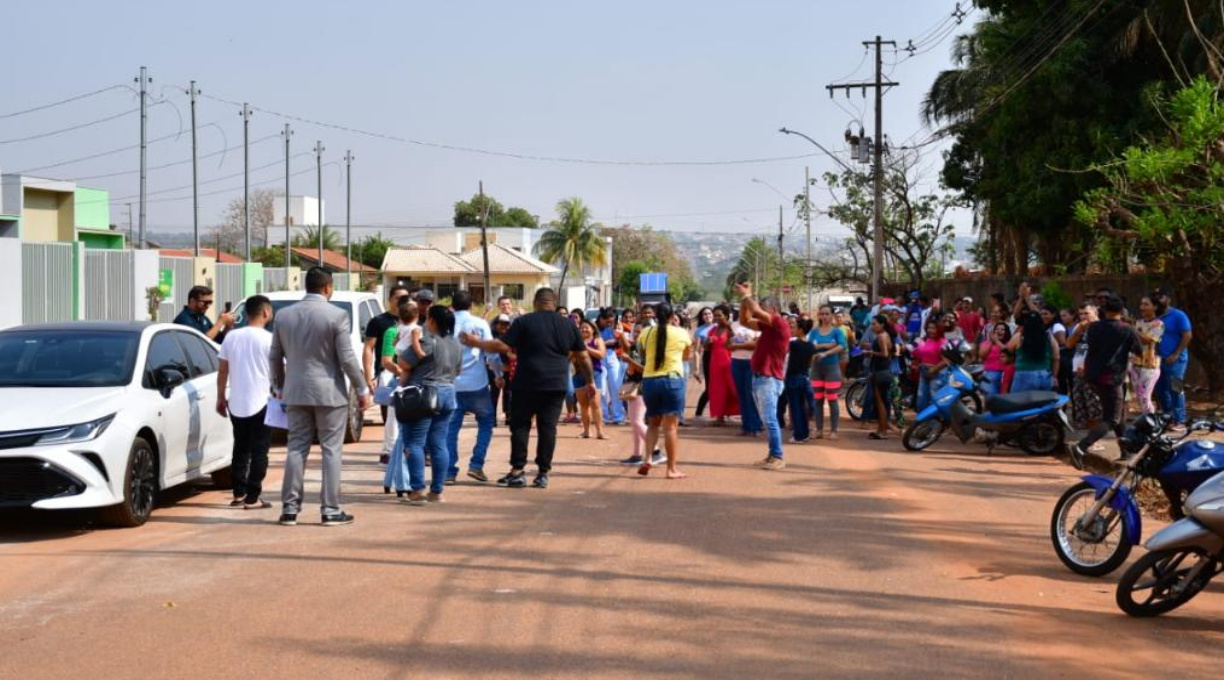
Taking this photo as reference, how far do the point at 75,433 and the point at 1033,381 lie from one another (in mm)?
11619

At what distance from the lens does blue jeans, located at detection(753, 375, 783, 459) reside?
1439 centimetres

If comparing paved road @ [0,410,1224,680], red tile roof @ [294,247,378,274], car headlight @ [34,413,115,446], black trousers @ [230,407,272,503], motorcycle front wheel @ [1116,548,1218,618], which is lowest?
paved road @ [0,410,1224,680]

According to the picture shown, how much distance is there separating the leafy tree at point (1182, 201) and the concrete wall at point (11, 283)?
77.0 ft

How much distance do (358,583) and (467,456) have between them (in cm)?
744

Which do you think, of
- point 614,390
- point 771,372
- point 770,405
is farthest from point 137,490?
point 614,390

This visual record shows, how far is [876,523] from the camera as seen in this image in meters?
10.8

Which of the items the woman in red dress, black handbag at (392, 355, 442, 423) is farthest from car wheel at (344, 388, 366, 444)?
the woman in red dress

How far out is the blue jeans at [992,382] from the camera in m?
18.3

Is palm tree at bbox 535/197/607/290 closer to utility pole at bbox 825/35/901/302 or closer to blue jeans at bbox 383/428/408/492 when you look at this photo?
utility pole at bbox 825/35/901/302

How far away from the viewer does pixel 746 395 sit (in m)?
19.0

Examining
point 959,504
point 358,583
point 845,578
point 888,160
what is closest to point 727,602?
point 845,578

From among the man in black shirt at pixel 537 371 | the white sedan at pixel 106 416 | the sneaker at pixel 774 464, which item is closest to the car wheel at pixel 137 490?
the white sedan at pixel 106 416

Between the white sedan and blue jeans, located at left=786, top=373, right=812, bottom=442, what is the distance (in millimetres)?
8076

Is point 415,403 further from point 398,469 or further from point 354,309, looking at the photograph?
point 354,309
